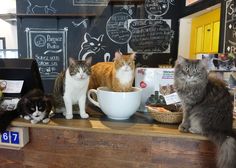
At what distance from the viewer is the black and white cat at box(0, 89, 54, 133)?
1005mm

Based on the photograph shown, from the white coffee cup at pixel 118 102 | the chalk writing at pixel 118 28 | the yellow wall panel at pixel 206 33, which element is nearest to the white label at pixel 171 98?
the white coffee cup at pixel 118 102

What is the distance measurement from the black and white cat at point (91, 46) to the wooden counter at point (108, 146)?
2611 millimetres

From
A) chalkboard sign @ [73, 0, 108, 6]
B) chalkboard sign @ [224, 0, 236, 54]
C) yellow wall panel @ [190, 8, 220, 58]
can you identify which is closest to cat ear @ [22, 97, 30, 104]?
chalkboard sign @ [224, 0, 236, 54]

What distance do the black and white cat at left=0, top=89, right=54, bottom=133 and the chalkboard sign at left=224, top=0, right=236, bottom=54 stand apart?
2.01 metres

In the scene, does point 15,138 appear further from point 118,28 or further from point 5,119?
point 118,28

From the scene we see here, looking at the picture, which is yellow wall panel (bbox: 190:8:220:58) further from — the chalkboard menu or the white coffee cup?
the white coffee cup

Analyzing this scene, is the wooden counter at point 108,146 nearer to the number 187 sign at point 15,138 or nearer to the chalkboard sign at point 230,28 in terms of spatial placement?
the number 187 sign at point 15,138

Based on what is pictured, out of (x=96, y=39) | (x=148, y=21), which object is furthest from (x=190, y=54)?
(x=96, y=39)

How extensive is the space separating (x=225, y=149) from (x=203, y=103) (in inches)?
7.5

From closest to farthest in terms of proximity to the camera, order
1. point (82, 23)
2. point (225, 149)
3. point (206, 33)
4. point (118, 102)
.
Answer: point (225, 149)
point (118, 102)
point (206, 33)
point (82, 23)

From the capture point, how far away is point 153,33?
363cm

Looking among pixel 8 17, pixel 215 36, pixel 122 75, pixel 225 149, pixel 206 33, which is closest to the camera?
pixel 225 149

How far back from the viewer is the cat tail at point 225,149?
83cm

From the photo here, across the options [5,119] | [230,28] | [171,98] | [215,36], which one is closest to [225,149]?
[171,98]
